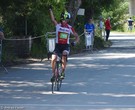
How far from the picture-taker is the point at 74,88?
13.4 meters

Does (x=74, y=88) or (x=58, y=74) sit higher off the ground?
(x=58, y=74)

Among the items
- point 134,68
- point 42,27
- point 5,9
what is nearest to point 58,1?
point 42,27

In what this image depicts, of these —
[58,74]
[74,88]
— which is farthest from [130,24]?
[58,74]

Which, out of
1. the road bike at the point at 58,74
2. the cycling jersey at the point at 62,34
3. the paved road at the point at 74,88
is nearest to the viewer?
the paved road at the point at 74,88

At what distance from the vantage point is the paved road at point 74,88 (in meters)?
10.7

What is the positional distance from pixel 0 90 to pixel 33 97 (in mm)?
1713

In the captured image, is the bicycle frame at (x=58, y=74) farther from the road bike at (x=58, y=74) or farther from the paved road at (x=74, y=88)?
the paved road at (x=74, y=88)

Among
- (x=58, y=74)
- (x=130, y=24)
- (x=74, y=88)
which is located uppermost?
(x=130, y=24)

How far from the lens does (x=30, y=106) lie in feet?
34.6

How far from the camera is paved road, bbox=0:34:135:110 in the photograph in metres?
10.7

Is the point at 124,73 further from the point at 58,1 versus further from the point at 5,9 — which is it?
the point at 58,1

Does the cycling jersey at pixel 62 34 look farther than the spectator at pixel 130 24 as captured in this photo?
No

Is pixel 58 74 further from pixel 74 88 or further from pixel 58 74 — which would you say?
pixel 74 88

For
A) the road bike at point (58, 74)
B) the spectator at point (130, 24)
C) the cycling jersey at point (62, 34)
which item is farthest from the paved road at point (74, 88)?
the spectator at point (130, 24)
